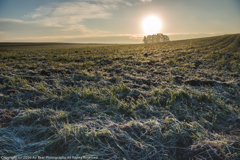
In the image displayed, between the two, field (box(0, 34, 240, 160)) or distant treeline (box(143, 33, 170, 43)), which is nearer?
field (box(0, 34, 240, 160))

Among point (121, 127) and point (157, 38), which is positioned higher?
point (157, 38)

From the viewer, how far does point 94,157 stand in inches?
52.8

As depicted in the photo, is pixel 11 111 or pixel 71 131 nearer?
pixel 71 131

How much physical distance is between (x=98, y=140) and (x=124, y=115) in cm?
71

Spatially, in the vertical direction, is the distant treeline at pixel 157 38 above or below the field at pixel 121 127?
above

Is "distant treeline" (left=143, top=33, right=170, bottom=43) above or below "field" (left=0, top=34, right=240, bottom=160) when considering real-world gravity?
above

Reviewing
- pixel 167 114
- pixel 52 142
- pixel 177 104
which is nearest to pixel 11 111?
pixel 52 142

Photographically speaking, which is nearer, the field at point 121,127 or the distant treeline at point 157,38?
the field at point 121,127

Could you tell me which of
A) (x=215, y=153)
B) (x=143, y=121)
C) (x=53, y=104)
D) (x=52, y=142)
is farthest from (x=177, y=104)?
(x=53, y=104)

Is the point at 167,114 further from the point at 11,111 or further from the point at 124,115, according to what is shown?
the point at 11,111

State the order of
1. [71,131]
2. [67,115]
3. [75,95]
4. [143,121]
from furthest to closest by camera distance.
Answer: [75,95], [67,115], [143,121], [71,131]

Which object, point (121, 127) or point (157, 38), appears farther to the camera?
point (157, 38)

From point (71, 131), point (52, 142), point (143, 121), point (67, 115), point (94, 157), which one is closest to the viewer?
point (94, 157)

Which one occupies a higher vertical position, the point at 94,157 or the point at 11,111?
the point at 11,111
